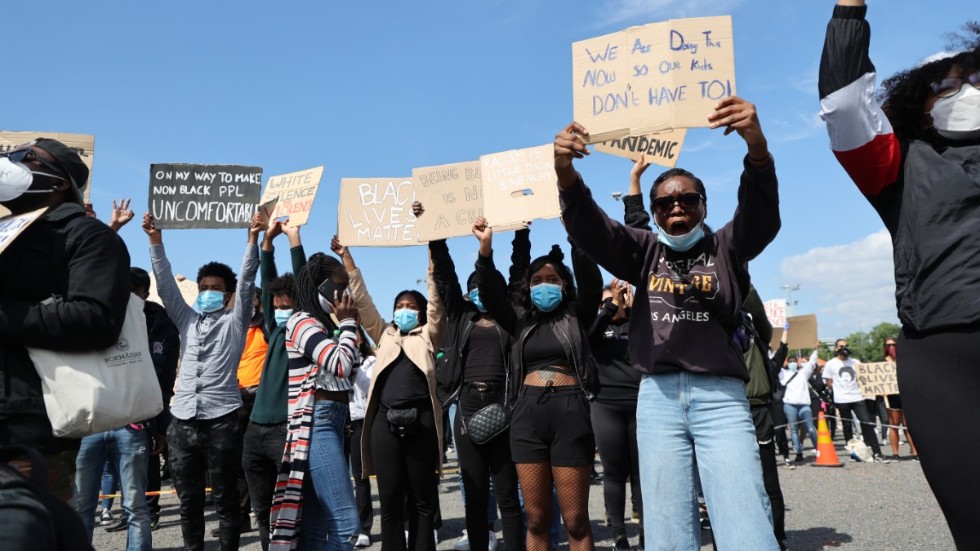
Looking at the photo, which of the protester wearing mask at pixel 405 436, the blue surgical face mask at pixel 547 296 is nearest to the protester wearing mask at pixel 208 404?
the protester wearing mask at pixel 405 436

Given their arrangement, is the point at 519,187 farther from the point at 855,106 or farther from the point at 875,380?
the point at 875,380

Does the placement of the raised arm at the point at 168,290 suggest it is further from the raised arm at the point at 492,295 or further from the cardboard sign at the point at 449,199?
the raised arm at the point at 492,295

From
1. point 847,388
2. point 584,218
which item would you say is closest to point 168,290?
point 584,218

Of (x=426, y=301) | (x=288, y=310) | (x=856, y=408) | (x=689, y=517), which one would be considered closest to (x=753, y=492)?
(x=689, y=517)

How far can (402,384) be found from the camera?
5000 mm

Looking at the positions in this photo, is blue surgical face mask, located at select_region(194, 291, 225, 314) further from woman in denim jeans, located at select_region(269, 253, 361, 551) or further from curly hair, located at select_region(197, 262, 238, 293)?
woman in denim jeans, located at select_region(269, 253, 361, 551)

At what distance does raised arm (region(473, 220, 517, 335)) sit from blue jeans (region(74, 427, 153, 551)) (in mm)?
2747

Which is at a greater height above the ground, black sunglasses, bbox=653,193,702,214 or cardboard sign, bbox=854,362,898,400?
black sunglasses, bbox=653,193,702,214

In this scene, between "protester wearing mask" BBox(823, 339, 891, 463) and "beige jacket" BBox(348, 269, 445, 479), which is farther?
"protester wearing mask" BBox(823, 339, 891, 463)

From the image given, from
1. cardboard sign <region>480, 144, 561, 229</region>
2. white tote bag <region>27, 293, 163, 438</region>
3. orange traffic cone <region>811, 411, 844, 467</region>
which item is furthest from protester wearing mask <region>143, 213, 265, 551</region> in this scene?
orange traffic cone <region>811, 411, 844, 467</region>

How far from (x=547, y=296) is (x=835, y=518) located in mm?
4323

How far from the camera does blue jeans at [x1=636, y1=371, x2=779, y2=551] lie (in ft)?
9.02

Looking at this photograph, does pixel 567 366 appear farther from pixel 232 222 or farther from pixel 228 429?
pixel 232 222

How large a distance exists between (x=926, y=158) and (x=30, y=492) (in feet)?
A: 8.67
